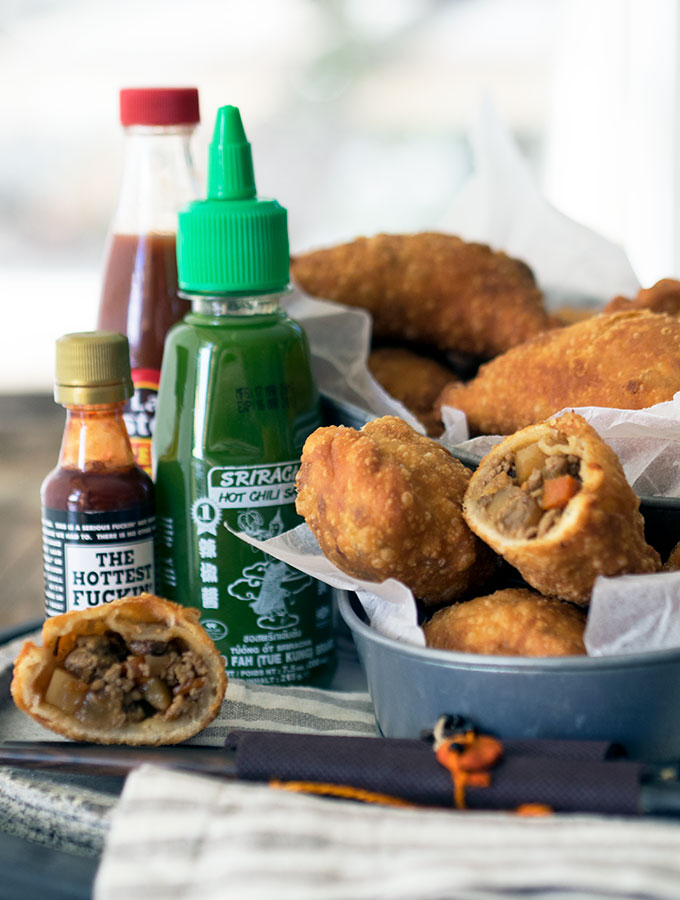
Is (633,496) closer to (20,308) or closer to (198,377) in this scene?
(198,377)

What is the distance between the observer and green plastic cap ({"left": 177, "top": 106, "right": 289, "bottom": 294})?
0.65 m

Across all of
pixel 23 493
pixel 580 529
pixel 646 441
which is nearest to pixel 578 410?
pixel 646 441

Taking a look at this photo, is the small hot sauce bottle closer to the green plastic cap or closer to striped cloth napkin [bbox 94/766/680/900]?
the green plastic cap

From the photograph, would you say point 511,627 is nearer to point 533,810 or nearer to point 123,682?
point 533,810

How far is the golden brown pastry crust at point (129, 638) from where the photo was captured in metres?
0.57

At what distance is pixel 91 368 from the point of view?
2.12ft

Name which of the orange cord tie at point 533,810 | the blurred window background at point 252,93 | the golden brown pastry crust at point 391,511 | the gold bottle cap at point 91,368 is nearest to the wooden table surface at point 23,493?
the blurred window background at point 252,93

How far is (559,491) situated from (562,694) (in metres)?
0.10

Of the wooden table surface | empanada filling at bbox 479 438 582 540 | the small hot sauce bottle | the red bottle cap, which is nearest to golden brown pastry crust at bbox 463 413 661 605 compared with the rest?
empanada filling at bbox 479 438 582 540

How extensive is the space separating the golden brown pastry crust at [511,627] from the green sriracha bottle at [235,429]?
15 cm

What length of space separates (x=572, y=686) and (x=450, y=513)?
0.37 ft

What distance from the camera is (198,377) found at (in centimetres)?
68

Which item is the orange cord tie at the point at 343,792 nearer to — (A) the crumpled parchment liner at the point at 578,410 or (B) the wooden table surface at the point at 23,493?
(A) the crumpled parchment liner at the point at 578,410

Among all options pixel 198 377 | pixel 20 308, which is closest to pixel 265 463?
pixel 198 377
